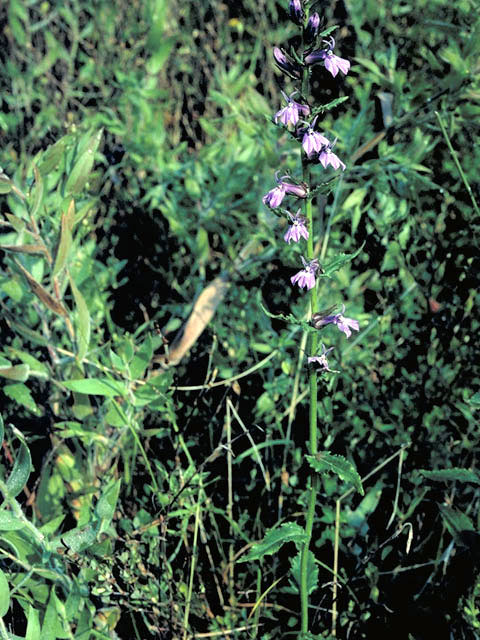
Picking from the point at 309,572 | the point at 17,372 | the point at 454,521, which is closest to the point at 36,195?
the point at 17,372

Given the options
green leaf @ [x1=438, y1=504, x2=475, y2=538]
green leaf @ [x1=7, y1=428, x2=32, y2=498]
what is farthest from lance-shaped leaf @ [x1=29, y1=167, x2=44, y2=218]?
green leaf @ [x1=438, y1=504, x2=475, y2=538]

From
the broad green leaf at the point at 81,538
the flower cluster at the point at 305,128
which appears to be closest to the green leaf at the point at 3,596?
the broad green leaf at the point at 81,538

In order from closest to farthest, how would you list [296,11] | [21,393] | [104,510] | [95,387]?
[296,11], [104,510], [95,387], [21,393]

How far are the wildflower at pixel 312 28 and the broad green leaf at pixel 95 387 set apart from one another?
88 cm

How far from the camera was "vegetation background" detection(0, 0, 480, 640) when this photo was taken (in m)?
1.52

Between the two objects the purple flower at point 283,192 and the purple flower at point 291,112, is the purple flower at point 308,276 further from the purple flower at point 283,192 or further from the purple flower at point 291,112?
the purple flower at point 291,112

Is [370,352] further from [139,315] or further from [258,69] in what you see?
[258,69]

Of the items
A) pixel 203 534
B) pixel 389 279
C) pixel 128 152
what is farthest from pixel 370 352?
pixel 128 152

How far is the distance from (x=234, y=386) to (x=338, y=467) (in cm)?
57

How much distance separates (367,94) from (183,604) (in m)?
1.69

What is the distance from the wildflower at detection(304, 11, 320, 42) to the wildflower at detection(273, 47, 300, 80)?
0.05 metres

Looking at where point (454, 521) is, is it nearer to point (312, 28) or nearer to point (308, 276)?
point (308, 276)

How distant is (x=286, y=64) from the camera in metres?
1.24

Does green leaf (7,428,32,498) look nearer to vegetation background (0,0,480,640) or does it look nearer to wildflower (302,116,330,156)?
vegetation background (0,0,480,640)
